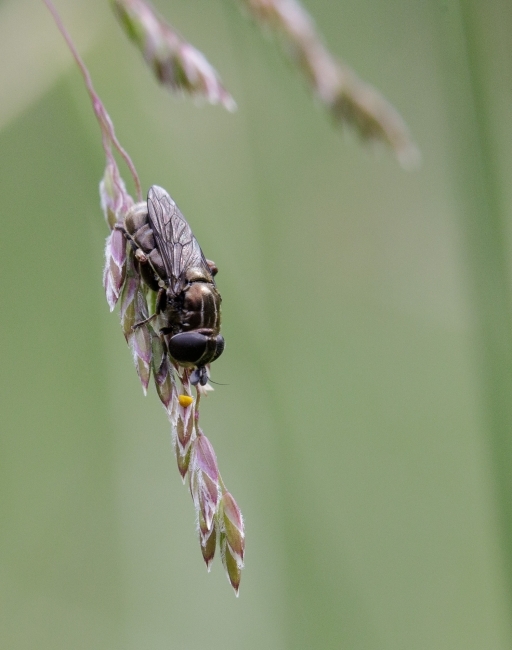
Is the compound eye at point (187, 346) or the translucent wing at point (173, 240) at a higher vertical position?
the translucent wing at point (173, 240)

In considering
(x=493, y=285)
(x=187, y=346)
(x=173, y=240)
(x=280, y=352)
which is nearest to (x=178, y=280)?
(x=173, y=240)

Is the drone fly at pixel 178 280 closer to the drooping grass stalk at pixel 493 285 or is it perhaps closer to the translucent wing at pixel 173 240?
the translucent wing at pixel 173 240

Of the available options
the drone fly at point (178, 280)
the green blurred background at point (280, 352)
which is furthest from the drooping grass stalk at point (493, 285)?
the drone fly at point (178, 280)

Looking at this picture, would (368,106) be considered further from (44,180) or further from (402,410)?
(402,410)

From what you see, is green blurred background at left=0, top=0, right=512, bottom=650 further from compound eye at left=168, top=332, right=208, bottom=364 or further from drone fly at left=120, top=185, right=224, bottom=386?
compound eye at left=168, top=332, right=208, bottom=364

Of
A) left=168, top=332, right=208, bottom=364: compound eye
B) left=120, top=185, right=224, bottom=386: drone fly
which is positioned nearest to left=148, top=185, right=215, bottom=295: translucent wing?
left=120, top=185, right=224, bottom=386: drone fly

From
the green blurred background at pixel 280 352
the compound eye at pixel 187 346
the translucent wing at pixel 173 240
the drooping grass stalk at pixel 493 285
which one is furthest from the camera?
the green blurred background at pixel 280 352
